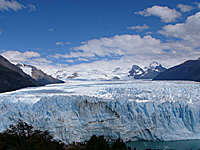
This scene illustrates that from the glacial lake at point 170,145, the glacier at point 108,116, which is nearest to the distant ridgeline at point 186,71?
the glacier at point 108,116

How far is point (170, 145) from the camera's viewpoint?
58.5 feet

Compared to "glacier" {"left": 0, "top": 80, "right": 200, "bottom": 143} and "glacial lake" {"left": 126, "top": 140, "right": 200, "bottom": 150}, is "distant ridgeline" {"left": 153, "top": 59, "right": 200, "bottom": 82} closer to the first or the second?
"glacier" {"left": 0, "top": 80, "right": 200, "bottom": 143}

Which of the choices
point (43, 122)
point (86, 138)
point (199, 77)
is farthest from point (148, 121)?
point (199, 77)

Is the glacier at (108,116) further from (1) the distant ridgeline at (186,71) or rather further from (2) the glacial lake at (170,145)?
(1) the distant ridgeline at (186,71)

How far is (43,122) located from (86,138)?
4060 mm

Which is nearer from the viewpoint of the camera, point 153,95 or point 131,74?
point 153,95

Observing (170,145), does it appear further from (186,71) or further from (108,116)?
(186,71)

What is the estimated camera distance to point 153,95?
856 inches

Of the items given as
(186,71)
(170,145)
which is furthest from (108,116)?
(186,71)

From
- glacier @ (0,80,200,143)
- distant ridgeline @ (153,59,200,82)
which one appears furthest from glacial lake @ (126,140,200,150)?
distant ridgeline @ (153,59,200,82)

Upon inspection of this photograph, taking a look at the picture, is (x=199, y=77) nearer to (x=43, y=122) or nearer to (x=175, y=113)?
(x=175, y=113)

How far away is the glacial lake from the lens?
17375 mm

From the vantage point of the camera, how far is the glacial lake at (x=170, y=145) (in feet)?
57.0

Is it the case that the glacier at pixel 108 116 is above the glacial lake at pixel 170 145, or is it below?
above
